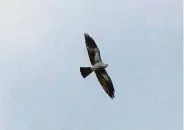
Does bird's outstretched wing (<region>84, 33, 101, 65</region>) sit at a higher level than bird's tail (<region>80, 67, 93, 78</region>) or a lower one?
higher

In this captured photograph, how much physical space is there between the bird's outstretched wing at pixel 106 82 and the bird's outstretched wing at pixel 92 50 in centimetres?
63

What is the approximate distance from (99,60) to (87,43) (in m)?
1.17

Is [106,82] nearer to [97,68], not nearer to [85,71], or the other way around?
[97,68]

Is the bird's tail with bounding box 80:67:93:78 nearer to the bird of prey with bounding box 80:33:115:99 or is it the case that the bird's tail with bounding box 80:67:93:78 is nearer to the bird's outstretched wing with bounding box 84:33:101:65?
the bird of prey with bounding box 80:33:115:99

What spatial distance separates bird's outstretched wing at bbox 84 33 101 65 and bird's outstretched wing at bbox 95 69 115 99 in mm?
626

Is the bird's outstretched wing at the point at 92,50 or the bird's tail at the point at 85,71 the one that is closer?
the bird's tail at the point at 85,71

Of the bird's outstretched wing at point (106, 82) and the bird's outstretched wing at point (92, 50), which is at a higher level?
the bird's outstretched wing at point (92, 50)

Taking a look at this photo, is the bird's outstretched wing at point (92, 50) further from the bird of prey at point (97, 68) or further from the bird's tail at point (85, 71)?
the bird's tail at point (85, 71)

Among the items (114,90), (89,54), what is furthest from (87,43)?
(114,90)

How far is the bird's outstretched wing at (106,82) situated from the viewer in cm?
2678

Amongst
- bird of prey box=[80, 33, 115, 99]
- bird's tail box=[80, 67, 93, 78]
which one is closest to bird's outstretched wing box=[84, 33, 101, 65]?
bird of prey box=[80, 33, 115, 99]

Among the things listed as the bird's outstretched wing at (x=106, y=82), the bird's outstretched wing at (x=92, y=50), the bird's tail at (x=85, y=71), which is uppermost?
the bird's outstretched wing at (x=92, y=50)

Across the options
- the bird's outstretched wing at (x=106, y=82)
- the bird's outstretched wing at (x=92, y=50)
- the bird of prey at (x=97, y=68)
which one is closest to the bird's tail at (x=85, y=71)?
the bird of prey at (x=97, y=68)

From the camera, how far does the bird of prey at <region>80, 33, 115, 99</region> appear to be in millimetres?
26078
